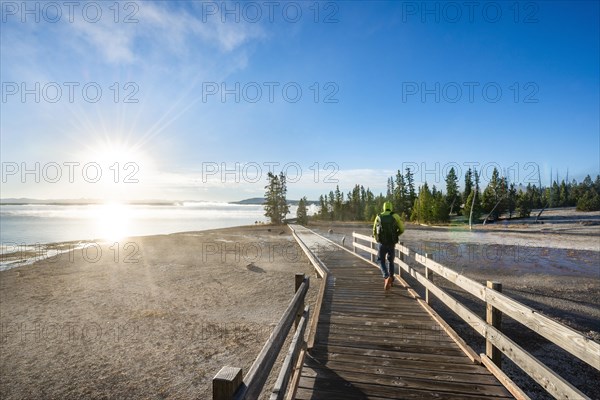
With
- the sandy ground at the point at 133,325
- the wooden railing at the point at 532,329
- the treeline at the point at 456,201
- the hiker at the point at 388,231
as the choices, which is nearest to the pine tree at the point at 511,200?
the treeline at the point at 456,201

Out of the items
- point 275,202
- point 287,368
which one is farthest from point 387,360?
point 275,202

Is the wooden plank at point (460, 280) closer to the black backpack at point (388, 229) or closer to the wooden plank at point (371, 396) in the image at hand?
the black backpack at point (388, 229)

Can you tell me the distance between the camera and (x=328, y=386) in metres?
4.15

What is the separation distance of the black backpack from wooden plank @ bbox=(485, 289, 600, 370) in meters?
4.39

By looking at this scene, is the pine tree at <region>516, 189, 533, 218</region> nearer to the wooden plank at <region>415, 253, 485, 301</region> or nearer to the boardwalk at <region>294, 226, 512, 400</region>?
the wooden plank at <region>415, 253, 485, 301</region>

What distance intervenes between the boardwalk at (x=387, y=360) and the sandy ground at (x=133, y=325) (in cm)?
290

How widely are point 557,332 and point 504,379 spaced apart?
1.47 metres

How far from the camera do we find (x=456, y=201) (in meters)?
77.1

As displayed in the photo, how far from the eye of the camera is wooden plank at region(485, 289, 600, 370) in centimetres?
259

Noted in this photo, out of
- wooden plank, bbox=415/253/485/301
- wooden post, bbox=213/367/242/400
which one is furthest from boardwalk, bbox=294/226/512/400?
wooden post, bbox=213/367/242/400

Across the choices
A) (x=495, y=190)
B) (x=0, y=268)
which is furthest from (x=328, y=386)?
(x=495, y=190)

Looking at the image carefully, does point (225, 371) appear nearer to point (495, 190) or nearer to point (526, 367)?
point (526, 367)

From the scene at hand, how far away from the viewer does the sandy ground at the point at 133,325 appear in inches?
270

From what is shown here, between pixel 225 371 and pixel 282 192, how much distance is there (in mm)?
55801
